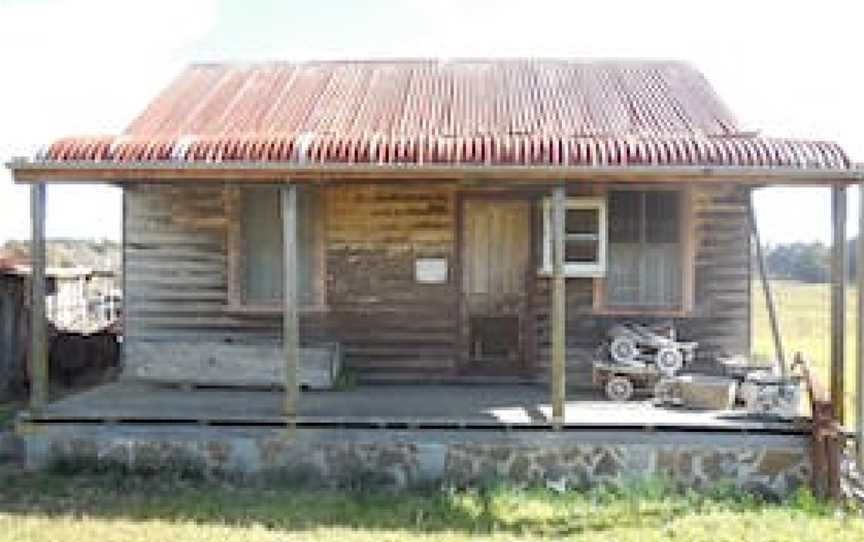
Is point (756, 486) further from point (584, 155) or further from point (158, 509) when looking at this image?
point (158, 509)

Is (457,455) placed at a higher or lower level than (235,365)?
lower

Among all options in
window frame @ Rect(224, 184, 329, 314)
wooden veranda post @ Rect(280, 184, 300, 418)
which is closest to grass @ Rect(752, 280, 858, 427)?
window frame @ Rect(224, 184, 329, 314)

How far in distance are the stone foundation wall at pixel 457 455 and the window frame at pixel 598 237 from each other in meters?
2.84

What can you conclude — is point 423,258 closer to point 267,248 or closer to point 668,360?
point 267,248

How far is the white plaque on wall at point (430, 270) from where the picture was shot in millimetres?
12078

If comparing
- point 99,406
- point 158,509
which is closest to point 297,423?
point 158,509

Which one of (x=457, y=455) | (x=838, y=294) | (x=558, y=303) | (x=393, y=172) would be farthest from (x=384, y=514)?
(x=838, y=294)

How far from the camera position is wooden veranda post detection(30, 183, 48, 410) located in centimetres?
930

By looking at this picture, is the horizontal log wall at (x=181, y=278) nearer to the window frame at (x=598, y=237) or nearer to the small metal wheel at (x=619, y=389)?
the window frame at (x=598, y=237)

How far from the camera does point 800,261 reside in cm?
6050

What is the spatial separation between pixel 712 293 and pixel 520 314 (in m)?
2.24

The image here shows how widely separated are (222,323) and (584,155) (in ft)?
17.1

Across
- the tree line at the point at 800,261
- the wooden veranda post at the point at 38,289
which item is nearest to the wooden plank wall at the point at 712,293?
the wooden veranda post at the point at 38,289

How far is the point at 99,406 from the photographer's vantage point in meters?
10.2
